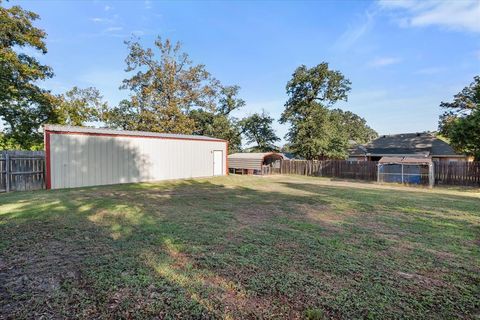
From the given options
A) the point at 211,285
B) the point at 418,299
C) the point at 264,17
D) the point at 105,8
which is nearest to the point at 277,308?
the point at 211,285

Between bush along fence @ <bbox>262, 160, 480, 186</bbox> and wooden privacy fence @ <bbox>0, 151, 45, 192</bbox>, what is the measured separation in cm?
1501

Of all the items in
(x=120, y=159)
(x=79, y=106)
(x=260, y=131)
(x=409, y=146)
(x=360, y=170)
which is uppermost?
(x=79, y=106)

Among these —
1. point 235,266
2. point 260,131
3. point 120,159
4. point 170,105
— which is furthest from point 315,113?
point 235,266

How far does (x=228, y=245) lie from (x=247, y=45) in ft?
57.8

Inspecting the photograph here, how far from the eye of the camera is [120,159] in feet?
43.1

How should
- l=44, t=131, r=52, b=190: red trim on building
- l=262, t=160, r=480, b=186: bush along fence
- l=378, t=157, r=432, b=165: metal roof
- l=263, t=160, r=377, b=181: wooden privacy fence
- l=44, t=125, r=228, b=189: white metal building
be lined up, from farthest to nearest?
l=263, t=160, r=377, b=181: wooden privacy fence, l=262, t=160, r=480, b=186: bush along fence, l=378, t=157, r=432, b=165: metal roof, l=44, t=125, r=228, b=189: white metal building, l=44, t=131, r=52, b=190: red trim on building

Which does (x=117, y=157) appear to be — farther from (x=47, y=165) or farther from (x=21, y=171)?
(x=21, y=171)

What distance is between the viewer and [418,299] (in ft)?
8.26

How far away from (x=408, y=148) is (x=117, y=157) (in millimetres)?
25181

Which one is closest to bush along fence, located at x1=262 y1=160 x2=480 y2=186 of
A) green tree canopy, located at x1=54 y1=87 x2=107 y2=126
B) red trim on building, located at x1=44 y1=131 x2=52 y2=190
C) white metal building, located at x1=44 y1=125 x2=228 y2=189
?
white metal building, located at x1=44 y1=125 x2=228 y2=189

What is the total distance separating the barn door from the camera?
18.6 metres

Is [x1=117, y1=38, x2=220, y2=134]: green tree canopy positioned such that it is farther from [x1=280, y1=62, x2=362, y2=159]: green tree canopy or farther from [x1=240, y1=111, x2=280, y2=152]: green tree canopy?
[x1=280, y1=62, x2=362, y2=159]: green tree canopy

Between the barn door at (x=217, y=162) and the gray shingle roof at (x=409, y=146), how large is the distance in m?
15.7

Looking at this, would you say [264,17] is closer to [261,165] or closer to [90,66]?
[261,165]
